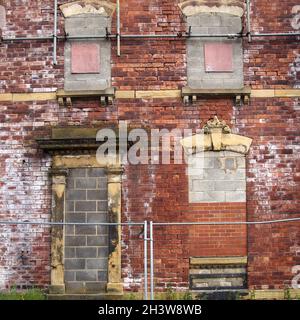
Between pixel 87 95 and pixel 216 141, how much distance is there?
271 centimetres

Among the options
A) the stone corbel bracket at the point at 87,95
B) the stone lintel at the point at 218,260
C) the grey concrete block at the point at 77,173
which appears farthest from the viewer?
the stone corbel bracket at the point at 87,95

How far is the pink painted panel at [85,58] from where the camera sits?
39.0ft

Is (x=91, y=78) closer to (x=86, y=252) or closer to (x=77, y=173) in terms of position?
(x=77, y=173)

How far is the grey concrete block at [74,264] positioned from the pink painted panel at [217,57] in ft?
14.8

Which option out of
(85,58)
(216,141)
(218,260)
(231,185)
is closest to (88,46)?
(85,58)

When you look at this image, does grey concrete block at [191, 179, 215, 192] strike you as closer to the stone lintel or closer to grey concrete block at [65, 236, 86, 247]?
the stone lintel

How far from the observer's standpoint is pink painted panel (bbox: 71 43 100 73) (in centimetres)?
1189

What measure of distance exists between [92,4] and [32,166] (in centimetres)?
354

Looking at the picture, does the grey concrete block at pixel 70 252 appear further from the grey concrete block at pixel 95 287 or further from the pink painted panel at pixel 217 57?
the pink painted panel at pixel 217 57

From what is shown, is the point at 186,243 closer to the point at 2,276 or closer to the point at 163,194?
the point at 163,194

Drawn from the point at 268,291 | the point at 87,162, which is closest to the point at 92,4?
the point at 87,162

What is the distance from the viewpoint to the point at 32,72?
1196 centimetres

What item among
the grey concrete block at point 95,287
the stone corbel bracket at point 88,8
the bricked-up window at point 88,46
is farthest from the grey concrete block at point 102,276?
the stone corbel bracket at point 88,8

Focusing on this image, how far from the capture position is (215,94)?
462 inches
